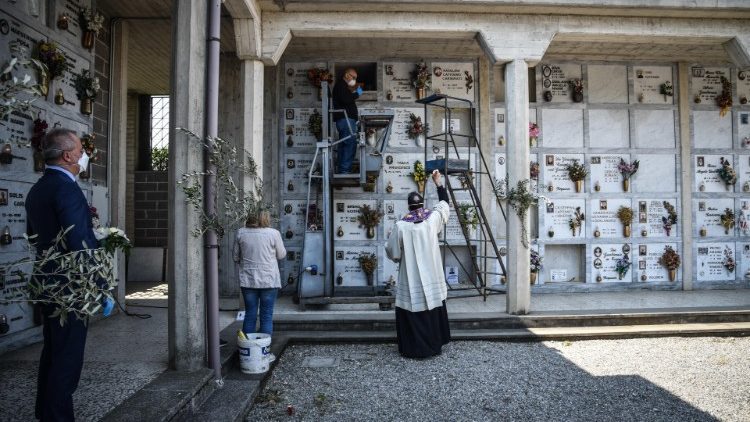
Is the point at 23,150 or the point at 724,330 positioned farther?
the point at 724,330

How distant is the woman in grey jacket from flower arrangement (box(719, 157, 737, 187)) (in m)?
8.27

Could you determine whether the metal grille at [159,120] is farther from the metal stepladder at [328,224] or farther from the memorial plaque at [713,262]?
the memorial plaque at [713,262]

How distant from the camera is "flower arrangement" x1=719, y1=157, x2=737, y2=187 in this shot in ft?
29.5

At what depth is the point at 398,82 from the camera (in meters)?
8.79

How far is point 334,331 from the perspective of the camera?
249 inches

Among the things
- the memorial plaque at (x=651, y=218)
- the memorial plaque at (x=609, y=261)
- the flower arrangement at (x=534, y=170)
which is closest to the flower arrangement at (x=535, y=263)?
the memorial plaque at (x=609, y=261)

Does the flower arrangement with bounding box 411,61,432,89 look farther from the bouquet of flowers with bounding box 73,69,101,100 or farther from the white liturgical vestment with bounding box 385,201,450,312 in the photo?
the bouquet of flowers with bounding box 73,69,101,100

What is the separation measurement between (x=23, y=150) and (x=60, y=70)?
40.3 inches

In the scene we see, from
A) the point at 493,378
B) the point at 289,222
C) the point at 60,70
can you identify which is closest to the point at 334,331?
the point at 493,378

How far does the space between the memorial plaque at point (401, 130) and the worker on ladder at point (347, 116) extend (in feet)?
3.29

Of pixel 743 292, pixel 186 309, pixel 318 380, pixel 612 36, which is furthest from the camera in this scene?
pixel 743 292

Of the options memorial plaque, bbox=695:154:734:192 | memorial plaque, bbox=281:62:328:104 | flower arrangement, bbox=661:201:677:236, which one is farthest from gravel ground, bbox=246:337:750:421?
memorial plaque, bbox=281:62:328:104

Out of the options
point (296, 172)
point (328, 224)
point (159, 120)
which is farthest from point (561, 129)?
point (159, 120)

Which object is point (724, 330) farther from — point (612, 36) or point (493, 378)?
point (612, 36)
